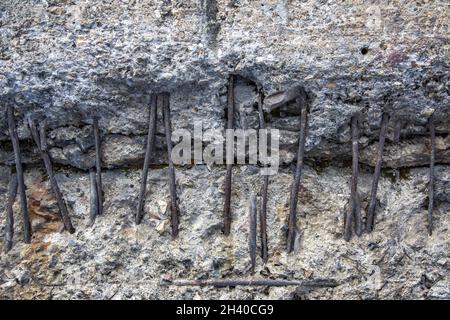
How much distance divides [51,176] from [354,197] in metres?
1.51

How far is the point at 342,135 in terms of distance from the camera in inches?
112

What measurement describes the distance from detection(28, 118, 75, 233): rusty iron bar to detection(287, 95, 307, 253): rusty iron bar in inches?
42.5

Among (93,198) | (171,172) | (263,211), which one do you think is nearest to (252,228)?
(263,211)

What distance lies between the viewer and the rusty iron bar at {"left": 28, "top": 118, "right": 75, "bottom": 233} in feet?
9.43

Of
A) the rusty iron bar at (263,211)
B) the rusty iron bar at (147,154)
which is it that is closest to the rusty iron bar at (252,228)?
the rusty iron bar at (263,211)

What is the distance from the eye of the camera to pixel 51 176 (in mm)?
2904

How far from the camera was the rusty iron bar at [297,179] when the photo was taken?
279 centimetres

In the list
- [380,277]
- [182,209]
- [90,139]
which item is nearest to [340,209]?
[380,277]

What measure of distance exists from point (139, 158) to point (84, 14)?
748mm

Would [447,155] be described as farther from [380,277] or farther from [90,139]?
[90,139]

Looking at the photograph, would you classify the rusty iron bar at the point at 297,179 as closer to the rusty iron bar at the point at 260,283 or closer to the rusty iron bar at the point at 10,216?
the rusty iron bar at the point at 260,283

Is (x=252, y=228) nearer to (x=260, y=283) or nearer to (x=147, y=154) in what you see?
(x=260, y=283)

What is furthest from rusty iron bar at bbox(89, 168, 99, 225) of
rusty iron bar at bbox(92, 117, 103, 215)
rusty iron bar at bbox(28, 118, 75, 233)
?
rusty iron bar at bbox(28, 118, 75, 233)

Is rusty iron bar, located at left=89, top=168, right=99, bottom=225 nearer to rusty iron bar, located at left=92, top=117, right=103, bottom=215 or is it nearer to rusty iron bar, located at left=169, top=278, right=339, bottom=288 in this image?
rusty iron bar, located at left=92, top=117, right=103, bottom=215
